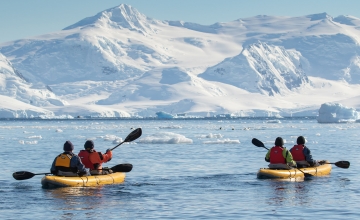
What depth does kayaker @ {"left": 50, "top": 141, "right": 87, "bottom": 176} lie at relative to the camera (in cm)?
2336

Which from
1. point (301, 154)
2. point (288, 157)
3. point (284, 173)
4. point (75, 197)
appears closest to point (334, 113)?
point (301, 154)

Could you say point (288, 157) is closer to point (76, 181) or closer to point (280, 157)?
point (280, 157)

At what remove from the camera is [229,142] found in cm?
5159

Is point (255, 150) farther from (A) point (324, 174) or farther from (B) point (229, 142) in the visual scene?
(A) point (324, 174)

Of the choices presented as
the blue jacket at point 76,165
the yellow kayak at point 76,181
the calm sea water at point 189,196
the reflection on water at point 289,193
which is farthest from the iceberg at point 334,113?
the blue jacket at point 76,165

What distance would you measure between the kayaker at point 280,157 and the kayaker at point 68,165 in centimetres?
623

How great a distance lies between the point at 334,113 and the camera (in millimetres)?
126375

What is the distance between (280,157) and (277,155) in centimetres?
14

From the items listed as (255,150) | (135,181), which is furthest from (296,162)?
(255,150)

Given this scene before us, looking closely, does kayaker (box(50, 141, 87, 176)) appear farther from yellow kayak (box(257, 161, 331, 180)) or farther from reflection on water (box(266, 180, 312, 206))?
yellow kayak (box(257, 161, 331, 180))

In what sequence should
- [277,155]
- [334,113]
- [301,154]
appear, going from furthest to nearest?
[334,113]
[301,154]
[277,155]

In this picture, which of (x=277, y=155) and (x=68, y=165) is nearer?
(x=68, y=165)

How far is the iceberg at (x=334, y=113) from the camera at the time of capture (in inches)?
4855

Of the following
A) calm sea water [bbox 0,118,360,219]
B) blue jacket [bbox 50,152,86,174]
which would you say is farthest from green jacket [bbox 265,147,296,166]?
blue jacket [bbox 50,152,86,174]
